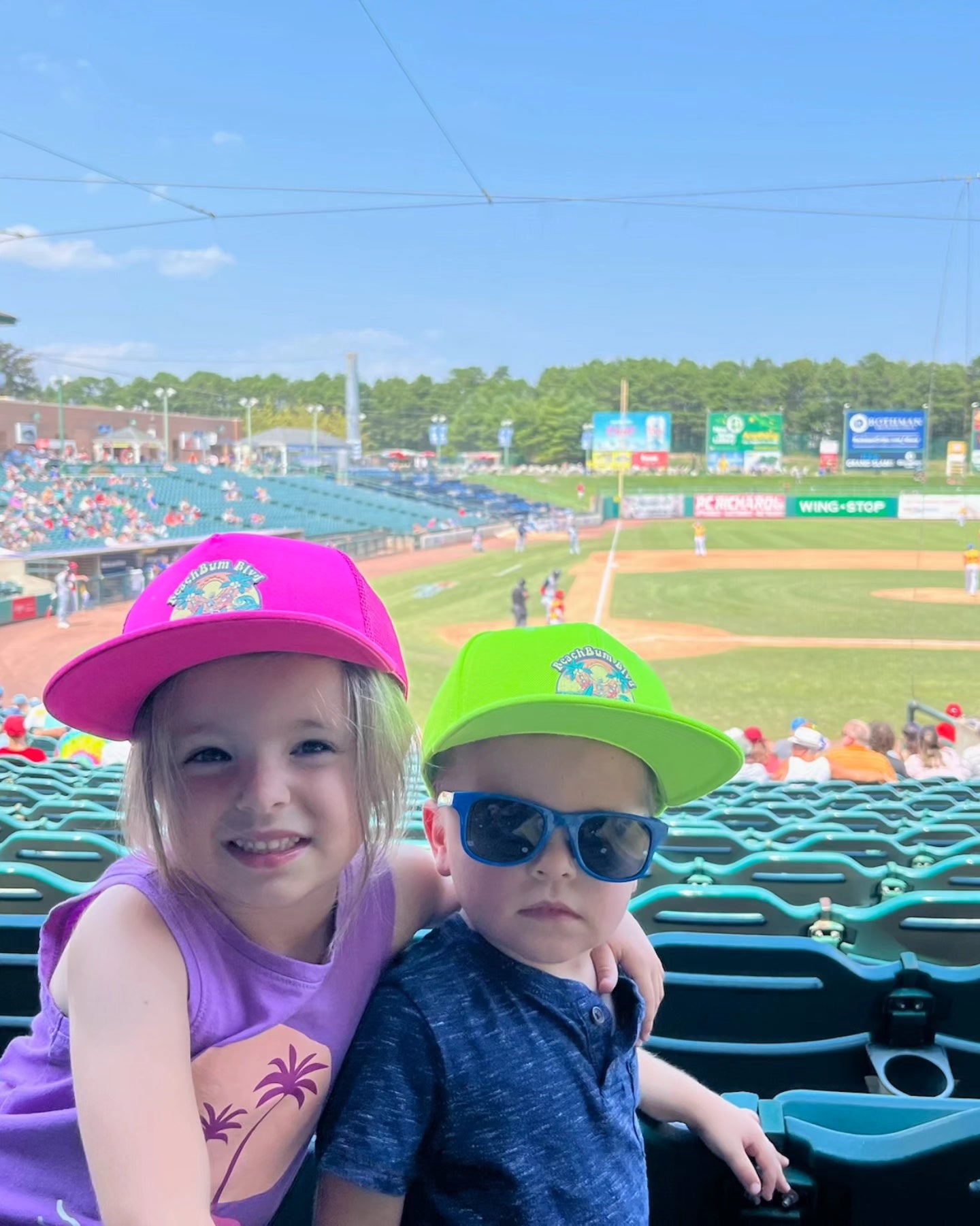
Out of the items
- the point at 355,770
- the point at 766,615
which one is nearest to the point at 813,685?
the point at 766,615

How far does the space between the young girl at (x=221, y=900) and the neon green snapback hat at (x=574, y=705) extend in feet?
0.31

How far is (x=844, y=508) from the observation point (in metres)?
31.1

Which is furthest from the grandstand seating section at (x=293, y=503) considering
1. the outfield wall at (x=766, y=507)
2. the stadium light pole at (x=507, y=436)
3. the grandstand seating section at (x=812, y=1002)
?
the grandstand seating section at (x=812, y=1002)

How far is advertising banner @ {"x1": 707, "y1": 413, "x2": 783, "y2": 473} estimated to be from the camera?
3011cm

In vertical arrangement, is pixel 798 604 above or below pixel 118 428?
below

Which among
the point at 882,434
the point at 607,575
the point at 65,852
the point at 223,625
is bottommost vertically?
the point at 607,575

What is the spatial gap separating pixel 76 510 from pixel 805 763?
20.5 m

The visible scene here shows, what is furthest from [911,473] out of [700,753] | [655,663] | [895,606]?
[700,753]

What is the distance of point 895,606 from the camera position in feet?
61.1

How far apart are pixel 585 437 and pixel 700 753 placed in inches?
1107

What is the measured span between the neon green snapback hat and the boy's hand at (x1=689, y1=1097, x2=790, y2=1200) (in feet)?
1.12

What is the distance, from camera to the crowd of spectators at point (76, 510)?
20656 millimetres

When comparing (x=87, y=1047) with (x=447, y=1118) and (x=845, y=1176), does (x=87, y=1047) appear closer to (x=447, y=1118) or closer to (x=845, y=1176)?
(x=447, y=1118)

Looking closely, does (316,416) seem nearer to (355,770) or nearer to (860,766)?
(860,766)
